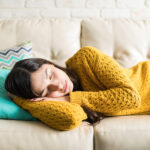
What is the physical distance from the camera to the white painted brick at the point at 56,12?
6.34ft

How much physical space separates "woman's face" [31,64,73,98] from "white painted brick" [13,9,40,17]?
97cm

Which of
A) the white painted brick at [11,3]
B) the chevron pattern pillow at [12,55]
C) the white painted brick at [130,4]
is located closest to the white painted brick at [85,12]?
the white painted brick at [130,4]

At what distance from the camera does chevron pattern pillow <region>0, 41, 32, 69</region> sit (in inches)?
59.6

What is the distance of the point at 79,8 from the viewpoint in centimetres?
192

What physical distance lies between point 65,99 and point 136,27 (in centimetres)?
84

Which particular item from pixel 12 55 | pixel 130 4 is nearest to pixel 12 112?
pixel 12 55

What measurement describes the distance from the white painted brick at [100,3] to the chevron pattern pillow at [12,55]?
0.72 metres

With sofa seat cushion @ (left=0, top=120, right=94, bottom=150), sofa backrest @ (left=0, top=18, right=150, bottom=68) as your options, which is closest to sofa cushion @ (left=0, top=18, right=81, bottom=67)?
sofa backrest @ (left=0, top=18, right=150, bottom=68)

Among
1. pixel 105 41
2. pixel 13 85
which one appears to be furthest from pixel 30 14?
pixel 13 85

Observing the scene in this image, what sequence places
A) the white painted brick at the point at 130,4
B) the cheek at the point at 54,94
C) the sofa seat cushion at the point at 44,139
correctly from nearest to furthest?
the sofa seat cushion at the point at 44,139 → the cheek at the point at 54,94 → the white painted brick at the point at 130,4

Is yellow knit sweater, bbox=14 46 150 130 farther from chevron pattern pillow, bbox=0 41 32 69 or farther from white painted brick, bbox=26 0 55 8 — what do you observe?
white painted brick, bbox=26 0 55 8

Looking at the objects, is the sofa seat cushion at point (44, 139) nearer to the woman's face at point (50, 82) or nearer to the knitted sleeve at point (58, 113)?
the knitted sleeve at point (58, 113)

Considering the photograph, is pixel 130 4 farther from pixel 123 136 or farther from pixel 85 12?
pixel 123 136

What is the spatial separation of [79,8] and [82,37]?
40 centimetres
